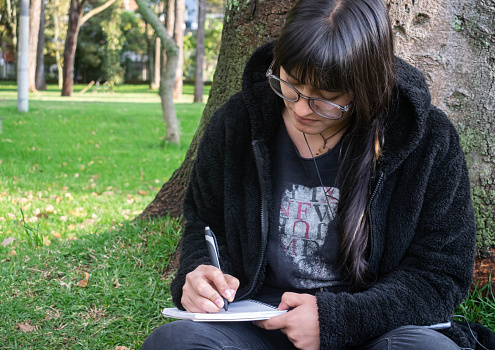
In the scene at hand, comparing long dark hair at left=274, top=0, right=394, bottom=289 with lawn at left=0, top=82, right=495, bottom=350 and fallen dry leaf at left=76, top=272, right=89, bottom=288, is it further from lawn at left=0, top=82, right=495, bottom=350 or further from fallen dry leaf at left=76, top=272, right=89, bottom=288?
fallen dry leaf at left=76, top=272, right=89, bottom=288

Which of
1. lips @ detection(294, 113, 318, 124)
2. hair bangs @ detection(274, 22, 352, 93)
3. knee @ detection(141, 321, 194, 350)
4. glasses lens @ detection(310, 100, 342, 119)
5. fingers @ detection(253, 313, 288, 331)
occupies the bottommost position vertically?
knee @ detection(141, 321, 194, 350)

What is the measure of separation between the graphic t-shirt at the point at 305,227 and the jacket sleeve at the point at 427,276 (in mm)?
204

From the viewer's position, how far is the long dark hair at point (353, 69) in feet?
5.19

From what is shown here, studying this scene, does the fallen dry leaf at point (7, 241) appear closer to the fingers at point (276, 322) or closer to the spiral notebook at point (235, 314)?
the spiral notebook at point (235, 314)

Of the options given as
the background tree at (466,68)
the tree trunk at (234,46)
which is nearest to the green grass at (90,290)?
the tree trunk at (234,46)

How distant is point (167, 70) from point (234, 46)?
18.2ft

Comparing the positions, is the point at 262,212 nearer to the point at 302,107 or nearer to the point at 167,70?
the point at 302,107

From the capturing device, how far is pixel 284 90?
5.75 ft

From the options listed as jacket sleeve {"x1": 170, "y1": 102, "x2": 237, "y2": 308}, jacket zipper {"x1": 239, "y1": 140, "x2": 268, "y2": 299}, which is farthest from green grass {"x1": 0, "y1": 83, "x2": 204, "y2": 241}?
jacket zipper {"x1": 239, "y1": 140, "x2": 268, "y2": 299}

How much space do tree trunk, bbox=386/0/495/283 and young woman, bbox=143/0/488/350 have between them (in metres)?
0.75

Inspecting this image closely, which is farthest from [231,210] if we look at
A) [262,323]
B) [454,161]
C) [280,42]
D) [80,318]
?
[80,318]

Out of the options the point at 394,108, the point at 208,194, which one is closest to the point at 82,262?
the point at 208,194

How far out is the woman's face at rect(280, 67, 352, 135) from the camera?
1.70 m

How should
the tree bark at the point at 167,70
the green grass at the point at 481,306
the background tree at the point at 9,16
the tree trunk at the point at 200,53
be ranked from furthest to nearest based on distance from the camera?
the background tree at the point at 9,16 < the tree trunk at the point at 200,53 < the tree bark at the point at 167,70 < the green grass at the point at 481,306
